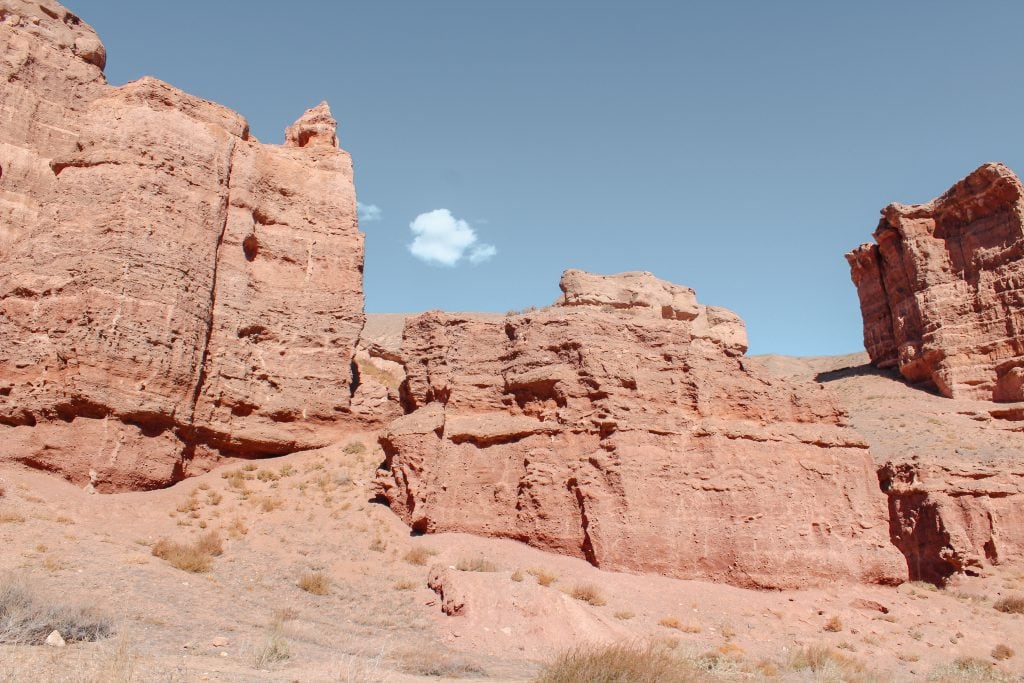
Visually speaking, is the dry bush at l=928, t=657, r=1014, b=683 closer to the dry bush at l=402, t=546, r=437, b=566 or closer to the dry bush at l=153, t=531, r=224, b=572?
the dry bush at l=402, t=546, r=437, b=566

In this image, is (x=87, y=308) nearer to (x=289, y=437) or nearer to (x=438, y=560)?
(x=289, y=437)

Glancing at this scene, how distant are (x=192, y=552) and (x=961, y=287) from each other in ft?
107

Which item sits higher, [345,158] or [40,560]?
[345,158]

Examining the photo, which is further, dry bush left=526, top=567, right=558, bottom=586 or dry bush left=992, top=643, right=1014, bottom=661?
dry bush left=992, top=643, right=1014, bottom=661

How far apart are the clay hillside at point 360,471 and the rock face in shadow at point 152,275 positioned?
6 centimetres

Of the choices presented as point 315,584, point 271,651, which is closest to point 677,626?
point 315,584

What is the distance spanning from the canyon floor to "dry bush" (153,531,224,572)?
0.56ft

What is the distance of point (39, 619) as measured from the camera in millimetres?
8469

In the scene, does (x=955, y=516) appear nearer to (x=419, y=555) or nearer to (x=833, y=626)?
(x=833, y=626)

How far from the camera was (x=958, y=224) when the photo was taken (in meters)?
34.3

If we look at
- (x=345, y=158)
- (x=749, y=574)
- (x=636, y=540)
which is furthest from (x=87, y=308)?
(x=749, y=574)

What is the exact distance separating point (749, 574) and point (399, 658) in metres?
7.70

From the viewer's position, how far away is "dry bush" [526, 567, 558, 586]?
13492 millimetres

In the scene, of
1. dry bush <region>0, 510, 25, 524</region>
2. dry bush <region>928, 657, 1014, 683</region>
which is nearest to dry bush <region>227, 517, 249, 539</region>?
dry bush <region>0, 510, 25, 524</region>
